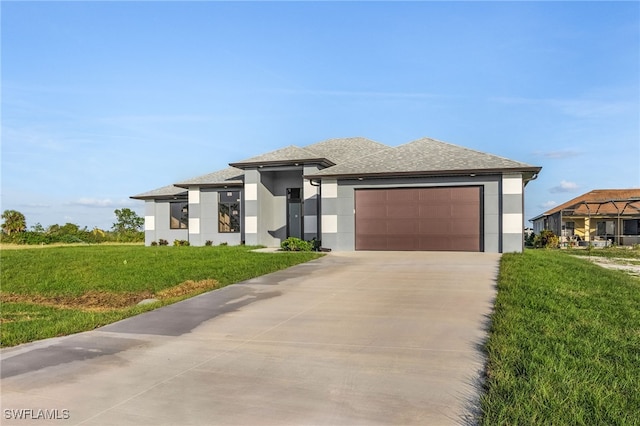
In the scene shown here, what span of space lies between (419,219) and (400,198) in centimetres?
116

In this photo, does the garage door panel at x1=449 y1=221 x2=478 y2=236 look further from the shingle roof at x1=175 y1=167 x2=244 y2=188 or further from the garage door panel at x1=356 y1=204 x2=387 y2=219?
the shingle roof at x1=175 y1=167 x2=244 y2=188

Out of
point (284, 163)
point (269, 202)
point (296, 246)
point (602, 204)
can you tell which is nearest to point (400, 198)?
point (296, 246)

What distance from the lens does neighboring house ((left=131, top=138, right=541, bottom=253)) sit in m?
18.6

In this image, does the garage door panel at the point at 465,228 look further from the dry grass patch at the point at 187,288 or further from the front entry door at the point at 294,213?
the dry grass patch at the point at 187,288

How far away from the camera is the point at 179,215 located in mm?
29984

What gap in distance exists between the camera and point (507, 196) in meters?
18.5

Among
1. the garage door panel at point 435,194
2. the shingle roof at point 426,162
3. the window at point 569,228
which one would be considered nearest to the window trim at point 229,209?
the shingle roof at point 426,162

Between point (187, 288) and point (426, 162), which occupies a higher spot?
point (426, 162)

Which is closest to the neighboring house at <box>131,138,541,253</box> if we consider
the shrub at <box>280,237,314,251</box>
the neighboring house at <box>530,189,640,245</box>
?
the shrub at <box>280,237,314,251</box>

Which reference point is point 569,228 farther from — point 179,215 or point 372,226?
point 179,215

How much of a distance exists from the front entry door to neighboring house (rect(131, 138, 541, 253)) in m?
0.05

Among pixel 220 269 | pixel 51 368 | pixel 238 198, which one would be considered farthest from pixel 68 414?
pixel 238 198

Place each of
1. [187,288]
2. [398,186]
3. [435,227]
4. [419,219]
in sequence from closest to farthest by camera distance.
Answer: [187,288]
[435,227]
[419,219]
[398,186]

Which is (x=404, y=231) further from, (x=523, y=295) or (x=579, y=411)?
(x=579, y=411)
